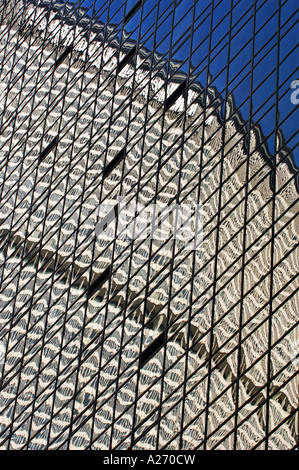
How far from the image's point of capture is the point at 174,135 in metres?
47.7

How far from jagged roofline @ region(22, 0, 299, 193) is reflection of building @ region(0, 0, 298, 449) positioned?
13 centimetres

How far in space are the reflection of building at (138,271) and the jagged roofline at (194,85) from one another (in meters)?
0.13

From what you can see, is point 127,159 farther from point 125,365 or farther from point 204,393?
point 204,393

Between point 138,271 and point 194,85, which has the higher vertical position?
point 194,85

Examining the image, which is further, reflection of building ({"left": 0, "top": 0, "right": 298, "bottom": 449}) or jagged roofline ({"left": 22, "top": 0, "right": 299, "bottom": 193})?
jagged roofline ({"left": 22, "top": 0, "right": 299, "bottom": 193})

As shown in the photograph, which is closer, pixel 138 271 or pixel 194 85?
pixel 138 271

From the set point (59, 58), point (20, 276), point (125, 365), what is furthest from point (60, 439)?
point (59, 58)

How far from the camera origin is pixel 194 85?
1881 inches

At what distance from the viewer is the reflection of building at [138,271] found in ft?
123

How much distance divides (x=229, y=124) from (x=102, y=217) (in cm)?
1136

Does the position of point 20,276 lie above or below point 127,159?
below

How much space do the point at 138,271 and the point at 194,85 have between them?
40.1ft

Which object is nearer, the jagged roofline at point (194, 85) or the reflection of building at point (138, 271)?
the reflection of building at point (138, 271)

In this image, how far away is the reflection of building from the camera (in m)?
37.5
